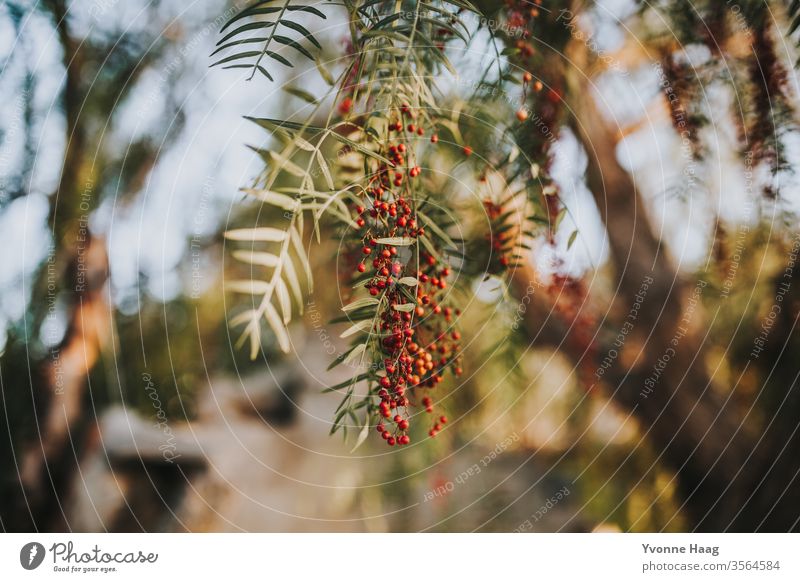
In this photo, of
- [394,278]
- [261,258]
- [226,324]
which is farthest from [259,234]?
[226,324]

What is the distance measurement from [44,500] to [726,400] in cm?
125

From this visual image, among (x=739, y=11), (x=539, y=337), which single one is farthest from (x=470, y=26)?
(x=539, y=337)

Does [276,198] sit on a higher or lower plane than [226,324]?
higher

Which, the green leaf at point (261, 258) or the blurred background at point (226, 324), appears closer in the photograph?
the green leaf at point (261, 258)

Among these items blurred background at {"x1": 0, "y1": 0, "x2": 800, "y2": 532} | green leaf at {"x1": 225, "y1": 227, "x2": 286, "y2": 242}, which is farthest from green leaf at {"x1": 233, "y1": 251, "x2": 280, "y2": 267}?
blurred background at {"x1": 0, "y1": 0, "x2": 800, "y2": 532}
